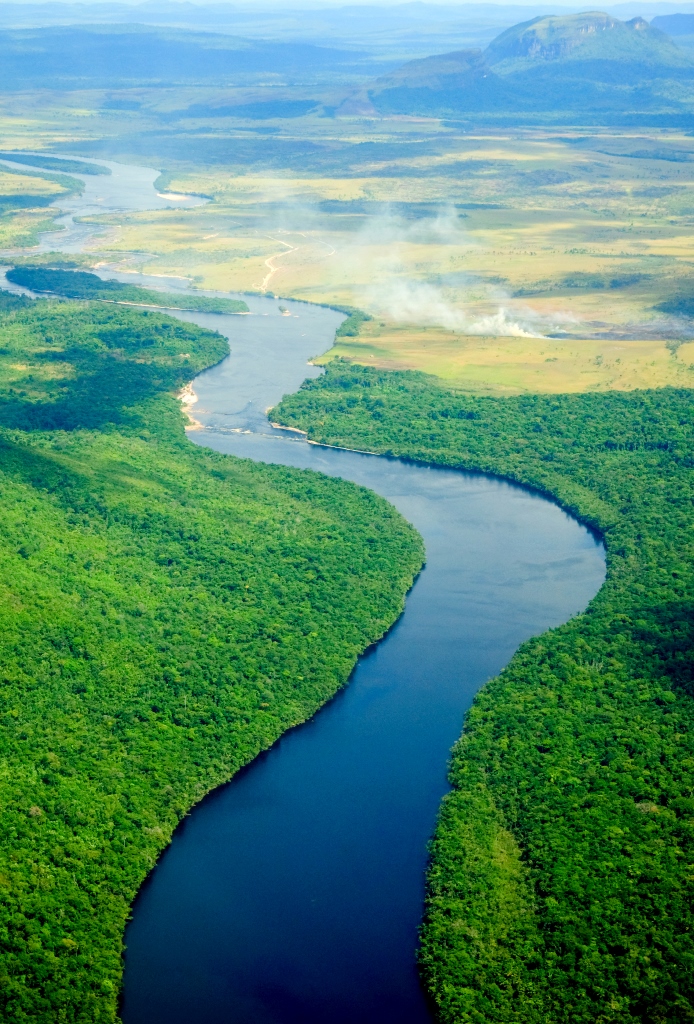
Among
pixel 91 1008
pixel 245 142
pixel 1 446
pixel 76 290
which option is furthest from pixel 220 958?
pixel 245 142

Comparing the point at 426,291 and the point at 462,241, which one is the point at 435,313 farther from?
the point at 462,241

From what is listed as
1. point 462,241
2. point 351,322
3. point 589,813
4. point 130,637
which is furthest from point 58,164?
point 589,813

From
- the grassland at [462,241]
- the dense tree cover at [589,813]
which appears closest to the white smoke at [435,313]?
the grassland at [462,241]

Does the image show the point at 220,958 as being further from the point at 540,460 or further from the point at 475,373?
the point at 475,373

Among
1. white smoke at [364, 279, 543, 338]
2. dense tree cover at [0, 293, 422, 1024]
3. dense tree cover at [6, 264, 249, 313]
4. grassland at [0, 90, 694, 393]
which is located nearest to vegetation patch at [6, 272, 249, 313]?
dense tree cover at [6, 264, 249, 313]

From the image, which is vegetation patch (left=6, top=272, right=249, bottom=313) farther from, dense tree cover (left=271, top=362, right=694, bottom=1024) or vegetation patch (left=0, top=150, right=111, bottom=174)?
vegetation patch (left=0, top=150, right=111, bottom=174)

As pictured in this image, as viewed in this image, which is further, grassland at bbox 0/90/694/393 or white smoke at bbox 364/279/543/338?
white smoke at bbox 364/279/543/338

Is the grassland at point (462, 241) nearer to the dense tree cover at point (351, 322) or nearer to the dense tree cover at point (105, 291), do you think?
the dense tree cover at point (351, 322)
